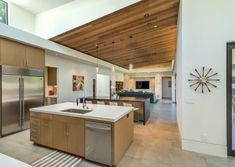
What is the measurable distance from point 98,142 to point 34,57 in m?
3.77

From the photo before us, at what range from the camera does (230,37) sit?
285 cm

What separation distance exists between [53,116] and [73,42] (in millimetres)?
3478

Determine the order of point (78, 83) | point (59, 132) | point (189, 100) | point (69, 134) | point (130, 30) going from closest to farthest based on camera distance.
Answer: point (69, 134) → point (59, 132) → point (189, 100) → point (130, 30) → point (78, 83)

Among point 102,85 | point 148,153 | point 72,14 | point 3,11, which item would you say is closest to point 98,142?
point 148,153

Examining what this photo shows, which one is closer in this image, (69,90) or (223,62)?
(223,62)

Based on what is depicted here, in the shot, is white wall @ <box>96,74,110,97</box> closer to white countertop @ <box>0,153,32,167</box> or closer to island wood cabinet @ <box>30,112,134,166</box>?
island wood cabinet @ <box>30,112,134,166</box>

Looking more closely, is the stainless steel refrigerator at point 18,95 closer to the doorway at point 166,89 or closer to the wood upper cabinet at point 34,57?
the wood upper cabinet at point 34,57

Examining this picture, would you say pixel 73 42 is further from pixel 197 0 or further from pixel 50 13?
pixel 197 0

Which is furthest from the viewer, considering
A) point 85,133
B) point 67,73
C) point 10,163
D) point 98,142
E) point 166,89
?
point 166,89

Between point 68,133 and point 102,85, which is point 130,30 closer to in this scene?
point 68,133

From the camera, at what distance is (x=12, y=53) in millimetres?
4008

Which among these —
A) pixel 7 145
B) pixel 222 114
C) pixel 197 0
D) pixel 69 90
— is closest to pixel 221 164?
pixel 222 114

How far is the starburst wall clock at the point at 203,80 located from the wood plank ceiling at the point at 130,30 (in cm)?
198

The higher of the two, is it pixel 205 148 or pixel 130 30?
pixel 130 30
